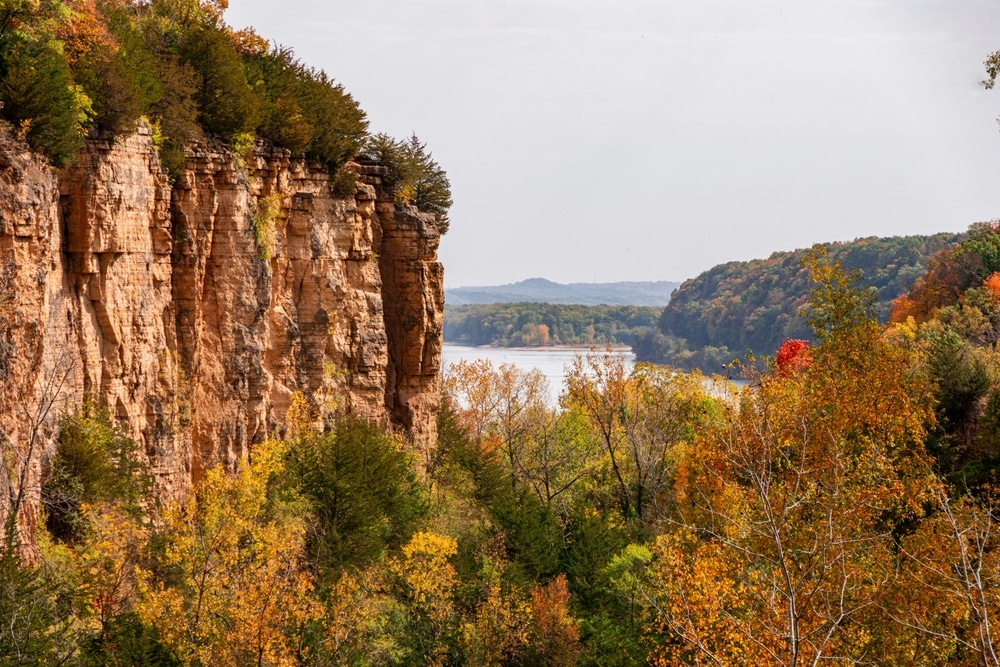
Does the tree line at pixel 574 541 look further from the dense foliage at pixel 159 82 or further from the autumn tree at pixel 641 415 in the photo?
the dense foliage at pixel 159 82

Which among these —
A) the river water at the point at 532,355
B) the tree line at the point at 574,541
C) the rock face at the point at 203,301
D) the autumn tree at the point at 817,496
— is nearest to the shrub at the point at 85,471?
the tree line at the point at 574,541

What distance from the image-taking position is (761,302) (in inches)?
5172

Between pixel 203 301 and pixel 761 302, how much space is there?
4217 inches

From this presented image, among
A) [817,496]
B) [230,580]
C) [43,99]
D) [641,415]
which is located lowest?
[230,580]

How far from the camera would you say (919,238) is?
134 m

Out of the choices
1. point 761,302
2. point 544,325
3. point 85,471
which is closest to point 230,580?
point 85,471

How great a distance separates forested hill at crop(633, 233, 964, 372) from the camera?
394 ft

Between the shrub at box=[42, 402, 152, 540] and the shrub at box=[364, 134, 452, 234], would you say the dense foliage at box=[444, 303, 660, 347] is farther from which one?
the shrub at box=[42, 402, 152, 540]

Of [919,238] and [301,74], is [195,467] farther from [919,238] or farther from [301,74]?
[919,238]

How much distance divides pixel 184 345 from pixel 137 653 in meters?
9.95

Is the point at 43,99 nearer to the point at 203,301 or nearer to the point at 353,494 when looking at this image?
the point at 203,301

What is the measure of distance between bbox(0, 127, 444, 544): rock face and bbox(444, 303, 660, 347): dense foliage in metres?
116

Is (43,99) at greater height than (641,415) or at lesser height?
greater

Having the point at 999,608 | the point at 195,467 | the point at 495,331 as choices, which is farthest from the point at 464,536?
the point at 495,331
